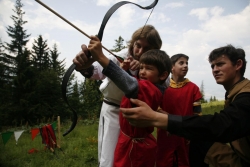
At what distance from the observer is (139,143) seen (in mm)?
1325

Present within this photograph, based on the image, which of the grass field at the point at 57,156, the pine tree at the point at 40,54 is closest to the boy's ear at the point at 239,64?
the grass field at the point at 57,156

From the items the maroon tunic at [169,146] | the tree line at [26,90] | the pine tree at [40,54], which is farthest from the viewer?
the pine tree at [40,54]

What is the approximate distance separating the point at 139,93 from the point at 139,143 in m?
0.36

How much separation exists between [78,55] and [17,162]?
4.81 metres

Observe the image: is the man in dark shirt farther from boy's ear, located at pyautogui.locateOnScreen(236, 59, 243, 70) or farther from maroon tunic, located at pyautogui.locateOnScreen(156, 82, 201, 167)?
maroon tunic, located at pyautogui.locateOnScreen(156, 82, 201, 167)

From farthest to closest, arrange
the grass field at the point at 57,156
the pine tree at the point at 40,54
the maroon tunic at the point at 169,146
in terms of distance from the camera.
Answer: the pine tree at the point at 40,54
the grass field at the point at 57,156
the maroon tunic at the point at 169,146

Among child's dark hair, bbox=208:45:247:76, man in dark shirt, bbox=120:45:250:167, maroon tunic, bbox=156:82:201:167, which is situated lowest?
maroon tunic, bbox=156:82:201:167

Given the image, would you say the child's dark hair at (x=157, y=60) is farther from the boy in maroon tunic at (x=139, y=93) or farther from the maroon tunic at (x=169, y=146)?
the maroon tunic at (x=169, y=146)

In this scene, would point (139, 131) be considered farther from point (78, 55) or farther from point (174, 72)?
point (174, 72)

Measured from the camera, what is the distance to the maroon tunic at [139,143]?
1279 millimetres

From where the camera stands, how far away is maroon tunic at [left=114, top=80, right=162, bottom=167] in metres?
1.28

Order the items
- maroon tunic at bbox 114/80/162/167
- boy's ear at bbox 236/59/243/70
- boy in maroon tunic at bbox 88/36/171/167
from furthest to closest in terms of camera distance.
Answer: boy's ear at bbox 236/59/243/70
maroon tunic at bbox 114/80/162/167
boy in maroon tunic at bbox 88/36/171/167

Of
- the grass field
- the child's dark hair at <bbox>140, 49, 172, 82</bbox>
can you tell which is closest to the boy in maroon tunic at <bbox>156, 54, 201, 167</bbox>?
the child's dark hair at <bbox>140, 49, 172, 82</bbox>

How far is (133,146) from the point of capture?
1.31m
